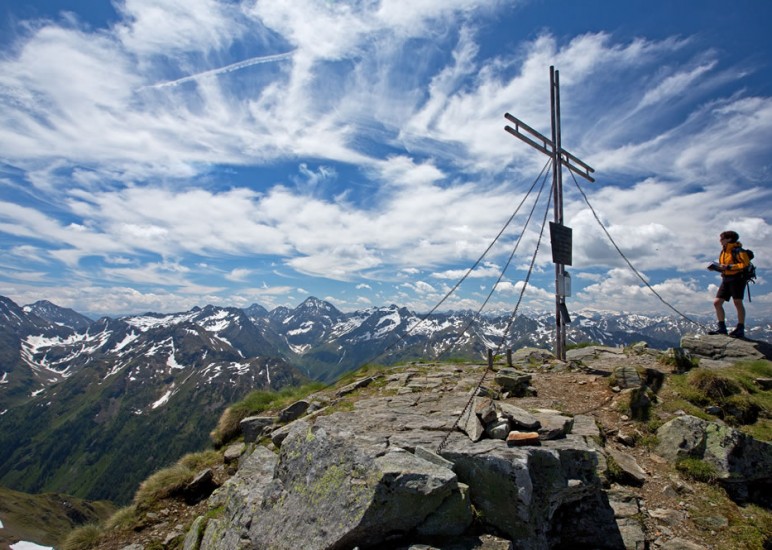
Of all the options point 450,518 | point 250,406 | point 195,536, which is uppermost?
point 450,518

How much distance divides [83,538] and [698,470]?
15.5m

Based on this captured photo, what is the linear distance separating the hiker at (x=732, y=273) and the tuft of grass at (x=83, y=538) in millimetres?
22372

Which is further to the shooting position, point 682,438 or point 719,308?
point 719,308

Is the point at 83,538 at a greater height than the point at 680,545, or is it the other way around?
the point at 680,545

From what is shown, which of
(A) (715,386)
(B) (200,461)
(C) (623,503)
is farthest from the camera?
(B) (200,461)

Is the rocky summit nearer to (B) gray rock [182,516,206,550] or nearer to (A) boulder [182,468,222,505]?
(B) gray rock [182,516,206,550]

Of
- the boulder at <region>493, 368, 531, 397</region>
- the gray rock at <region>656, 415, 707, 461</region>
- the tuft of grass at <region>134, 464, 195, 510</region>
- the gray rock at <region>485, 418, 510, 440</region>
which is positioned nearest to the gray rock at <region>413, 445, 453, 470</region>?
the gray rock at <region>485, 418, 510, 440</region>

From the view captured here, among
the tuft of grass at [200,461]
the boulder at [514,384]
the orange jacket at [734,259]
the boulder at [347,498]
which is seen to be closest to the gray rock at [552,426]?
the boulder at [347,498]

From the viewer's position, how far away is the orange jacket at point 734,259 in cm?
1502

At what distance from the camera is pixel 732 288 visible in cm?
1516

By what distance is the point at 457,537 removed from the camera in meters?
6.20

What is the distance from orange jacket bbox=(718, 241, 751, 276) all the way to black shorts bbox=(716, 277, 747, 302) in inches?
11.3

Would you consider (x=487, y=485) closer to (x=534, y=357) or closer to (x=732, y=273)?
(x=732, y=273)

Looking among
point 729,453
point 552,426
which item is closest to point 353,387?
point 552,426
